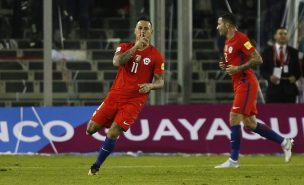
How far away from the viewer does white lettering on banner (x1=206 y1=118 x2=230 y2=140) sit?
1628 centimetres

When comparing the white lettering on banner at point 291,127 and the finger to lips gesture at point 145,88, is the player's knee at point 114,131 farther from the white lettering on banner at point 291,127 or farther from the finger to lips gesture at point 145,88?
the white lettering on banner at point 291,127

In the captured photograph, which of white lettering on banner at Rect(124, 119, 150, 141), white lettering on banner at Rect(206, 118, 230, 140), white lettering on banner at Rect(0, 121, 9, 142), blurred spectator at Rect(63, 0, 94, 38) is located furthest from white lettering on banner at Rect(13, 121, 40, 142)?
white lettering on banner at Rect(206, 118, 230, 140)

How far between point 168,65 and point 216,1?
5.04 feet

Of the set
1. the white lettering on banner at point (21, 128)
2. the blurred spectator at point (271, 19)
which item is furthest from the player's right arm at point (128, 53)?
the blurred spectator at point (271, 19)

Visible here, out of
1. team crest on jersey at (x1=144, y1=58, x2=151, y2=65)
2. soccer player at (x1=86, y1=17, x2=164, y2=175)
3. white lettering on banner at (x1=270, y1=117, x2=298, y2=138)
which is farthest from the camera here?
white lettering on banner at (x1=270, y1=117, x2=298, y2=138)

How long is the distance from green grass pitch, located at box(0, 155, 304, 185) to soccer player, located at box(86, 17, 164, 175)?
0.60 m

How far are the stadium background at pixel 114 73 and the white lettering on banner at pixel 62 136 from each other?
0.06ft

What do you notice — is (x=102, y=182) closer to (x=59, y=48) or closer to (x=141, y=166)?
(x=141, y=166)

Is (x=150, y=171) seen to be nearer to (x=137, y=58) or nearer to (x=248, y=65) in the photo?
(x=137, y=58)

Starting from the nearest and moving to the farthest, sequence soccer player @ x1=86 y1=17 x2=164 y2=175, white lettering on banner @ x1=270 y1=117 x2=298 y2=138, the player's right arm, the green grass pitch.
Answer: the green grass pitch < the player's right arm < soccer player @ x1=86 y1=17 x2=164 y2=175 < white lettering on banner @ x1=270 y1=117 x2=298 y2=138

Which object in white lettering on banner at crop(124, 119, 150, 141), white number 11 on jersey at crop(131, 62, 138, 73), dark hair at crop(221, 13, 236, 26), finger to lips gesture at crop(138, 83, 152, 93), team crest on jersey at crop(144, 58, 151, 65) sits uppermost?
dark hair at crop(221, 13, 236, 26)

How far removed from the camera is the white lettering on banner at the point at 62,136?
53.6ft

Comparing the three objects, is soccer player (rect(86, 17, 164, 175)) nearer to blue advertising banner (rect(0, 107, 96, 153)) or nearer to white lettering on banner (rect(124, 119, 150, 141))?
white lettering on banner (rect(124, 119, 150, 141))

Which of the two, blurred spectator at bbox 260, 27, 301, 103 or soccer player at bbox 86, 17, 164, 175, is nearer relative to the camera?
soccer player at bbox 86, 17, 164, 175
